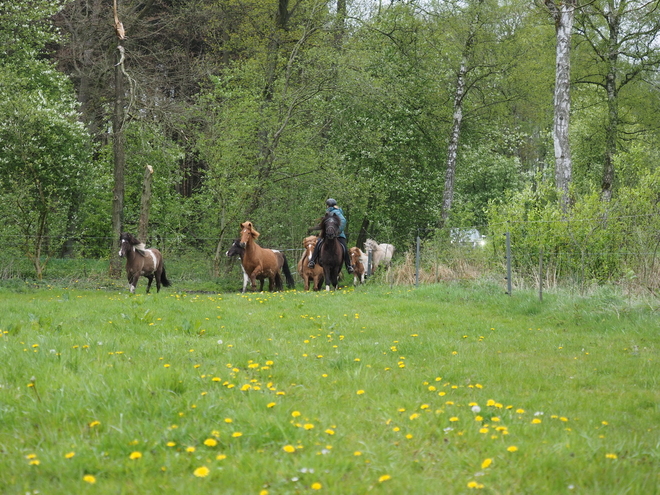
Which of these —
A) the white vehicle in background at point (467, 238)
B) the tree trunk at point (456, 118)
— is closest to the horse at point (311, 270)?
the white vehicle in background at point (467, 238)

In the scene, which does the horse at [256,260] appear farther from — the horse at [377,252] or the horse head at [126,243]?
the horse at [377,252]

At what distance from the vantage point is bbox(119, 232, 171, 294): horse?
16.9 meters

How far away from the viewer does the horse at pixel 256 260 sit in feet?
61.6

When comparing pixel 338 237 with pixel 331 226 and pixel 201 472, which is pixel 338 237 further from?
pixel 201 472

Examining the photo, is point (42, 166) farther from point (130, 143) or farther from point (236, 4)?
point (236, 4)

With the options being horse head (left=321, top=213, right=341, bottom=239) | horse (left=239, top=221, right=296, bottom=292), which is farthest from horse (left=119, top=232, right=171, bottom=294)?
horse head (left=321, top=213, right=341, bottom=239)

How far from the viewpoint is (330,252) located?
1803 cm

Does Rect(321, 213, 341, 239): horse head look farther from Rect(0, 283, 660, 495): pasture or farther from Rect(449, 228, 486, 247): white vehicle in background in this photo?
Rect(0, 283, 660, 495): pasture

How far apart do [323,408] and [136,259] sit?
13699 mm

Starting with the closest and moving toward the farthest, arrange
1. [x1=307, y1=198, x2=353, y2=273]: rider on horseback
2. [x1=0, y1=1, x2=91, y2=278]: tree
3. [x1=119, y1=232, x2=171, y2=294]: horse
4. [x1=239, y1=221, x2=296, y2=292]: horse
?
[x1=119, y1=232, x2=171, y2=294]: horse → [x1=307, y1=198, x2=353, y2=273]: rider on horseback → [x1=239, y1=221, x2=296, y2=292]: horse → [x1=0, y1=1, x2=91, y2=278]: tree

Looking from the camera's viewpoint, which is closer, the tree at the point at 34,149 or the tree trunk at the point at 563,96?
the tree trunk at the point at 563,96

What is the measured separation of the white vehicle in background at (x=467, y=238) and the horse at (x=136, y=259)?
914 centimetres

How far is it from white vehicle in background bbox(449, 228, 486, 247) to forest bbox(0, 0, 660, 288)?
0.77 metres

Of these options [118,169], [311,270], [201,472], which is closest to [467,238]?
[311,270]
